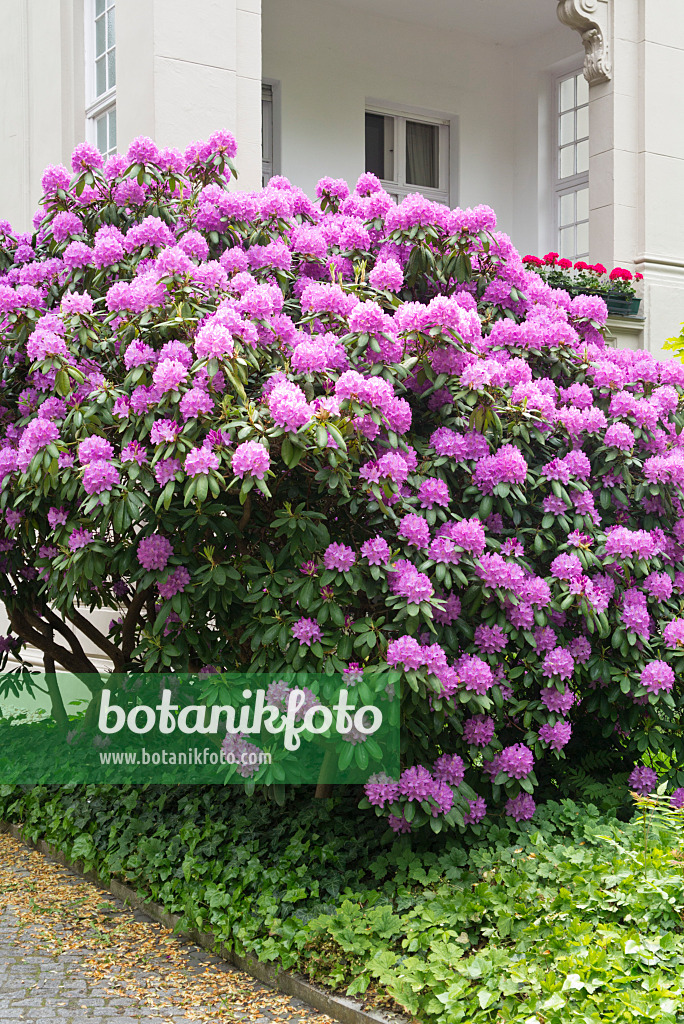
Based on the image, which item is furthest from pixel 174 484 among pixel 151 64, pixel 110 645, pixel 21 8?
pixel 21 8

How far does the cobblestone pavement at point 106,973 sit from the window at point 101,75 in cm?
600

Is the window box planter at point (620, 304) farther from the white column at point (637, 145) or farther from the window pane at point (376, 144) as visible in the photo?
the window pane at point (376, 144)

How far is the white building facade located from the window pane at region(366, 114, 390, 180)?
0.02 m

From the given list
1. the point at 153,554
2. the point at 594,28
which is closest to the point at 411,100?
the point at 594,28

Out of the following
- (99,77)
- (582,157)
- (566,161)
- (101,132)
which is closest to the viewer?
(101,132)

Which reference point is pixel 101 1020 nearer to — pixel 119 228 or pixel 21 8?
pixel 119 228

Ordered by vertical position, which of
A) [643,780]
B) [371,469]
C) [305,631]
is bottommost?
[643,780]

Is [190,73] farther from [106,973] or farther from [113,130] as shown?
[106,973]

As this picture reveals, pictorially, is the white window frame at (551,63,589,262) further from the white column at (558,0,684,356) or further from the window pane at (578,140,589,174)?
the white column at (558,0,684,356)

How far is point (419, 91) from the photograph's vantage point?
36.8 feet

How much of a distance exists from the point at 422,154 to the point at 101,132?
4.09 meters

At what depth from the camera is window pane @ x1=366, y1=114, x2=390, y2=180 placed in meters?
11.2

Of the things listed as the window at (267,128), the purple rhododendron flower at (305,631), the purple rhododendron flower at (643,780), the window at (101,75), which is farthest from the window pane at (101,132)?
the purple rhododendron flower at (643,780)

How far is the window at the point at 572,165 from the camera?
1148cm
